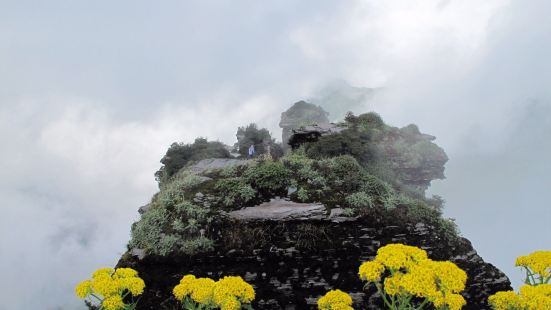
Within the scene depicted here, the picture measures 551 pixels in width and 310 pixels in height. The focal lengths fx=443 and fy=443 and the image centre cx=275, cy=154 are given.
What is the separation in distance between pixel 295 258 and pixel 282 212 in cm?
161

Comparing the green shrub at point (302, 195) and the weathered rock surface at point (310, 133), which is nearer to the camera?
the green shrub at point (302, 195)

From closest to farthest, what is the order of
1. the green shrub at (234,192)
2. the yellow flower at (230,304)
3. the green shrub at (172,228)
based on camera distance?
the yellow flower at (230,304), the green shrub at (172,228), the green shrub at (234,192)

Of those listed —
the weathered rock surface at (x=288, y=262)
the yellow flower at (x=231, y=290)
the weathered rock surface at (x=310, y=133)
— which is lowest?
the yellow flower at (x=231, y=290)

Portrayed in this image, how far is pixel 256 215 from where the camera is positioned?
1522 cm

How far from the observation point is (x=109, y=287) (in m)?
7.96

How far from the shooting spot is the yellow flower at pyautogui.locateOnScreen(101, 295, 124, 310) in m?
7.79

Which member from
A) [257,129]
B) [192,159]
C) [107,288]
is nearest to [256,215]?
[107,288]

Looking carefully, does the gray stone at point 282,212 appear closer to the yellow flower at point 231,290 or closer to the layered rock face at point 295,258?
the layered rock face at point 295,258

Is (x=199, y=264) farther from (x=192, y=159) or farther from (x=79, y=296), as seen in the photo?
(x=192, y=159)

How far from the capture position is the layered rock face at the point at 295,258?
1438cm

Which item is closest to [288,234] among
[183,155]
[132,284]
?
[132,284]

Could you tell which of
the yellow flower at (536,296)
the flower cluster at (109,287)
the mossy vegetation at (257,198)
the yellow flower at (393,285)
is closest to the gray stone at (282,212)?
the mossy vegetation at (257,198)

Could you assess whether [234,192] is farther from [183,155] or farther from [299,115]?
[299,115]

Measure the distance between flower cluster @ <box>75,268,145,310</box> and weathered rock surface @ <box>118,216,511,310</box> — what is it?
6.38m
